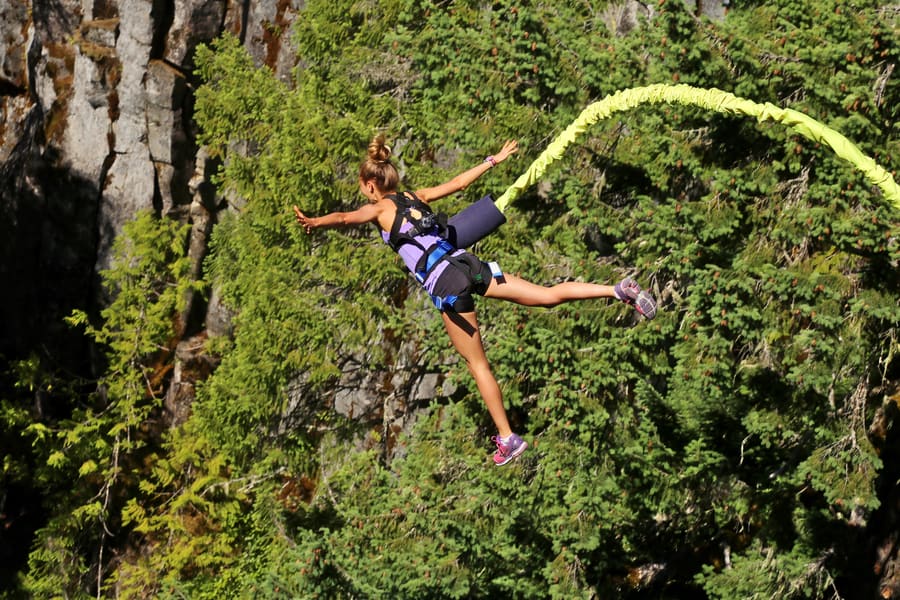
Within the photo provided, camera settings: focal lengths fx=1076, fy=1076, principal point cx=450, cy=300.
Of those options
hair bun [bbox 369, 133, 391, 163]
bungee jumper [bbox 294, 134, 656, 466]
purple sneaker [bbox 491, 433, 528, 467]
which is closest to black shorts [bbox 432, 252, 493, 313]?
bungee jumper [bbox 294, 134, 656, 466]

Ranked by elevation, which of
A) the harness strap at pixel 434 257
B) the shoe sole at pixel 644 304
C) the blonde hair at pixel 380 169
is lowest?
the shoe sole at pixel 644 304

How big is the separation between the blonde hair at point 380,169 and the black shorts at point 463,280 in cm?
56

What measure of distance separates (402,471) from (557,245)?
311 cm

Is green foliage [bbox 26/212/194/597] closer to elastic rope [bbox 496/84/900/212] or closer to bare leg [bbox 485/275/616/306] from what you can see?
elastic rope [bbox 496/84/900/212]

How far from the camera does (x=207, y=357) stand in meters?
18.1

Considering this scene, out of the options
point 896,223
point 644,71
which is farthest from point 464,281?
point 644,71

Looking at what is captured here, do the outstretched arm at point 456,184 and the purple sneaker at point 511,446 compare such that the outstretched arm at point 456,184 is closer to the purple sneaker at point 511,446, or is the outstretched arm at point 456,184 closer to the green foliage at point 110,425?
the purple sneaker at point 511,446

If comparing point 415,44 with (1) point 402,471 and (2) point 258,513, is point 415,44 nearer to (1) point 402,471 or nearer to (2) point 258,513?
(1) point 402,471

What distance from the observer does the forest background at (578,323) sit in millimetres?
8398

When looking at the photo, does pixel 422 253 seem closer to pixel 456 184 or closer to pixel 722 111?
Answer: pixel 456 184

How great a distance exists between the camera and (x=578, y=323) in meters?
9.98

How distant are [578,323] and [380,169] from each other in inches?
170

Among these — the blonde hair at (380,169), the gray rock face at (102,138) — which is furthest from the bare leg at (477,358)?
the gray rock face at (102,138)

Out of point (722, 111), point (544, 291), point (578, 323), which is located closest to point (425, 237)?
point (544, 291)
